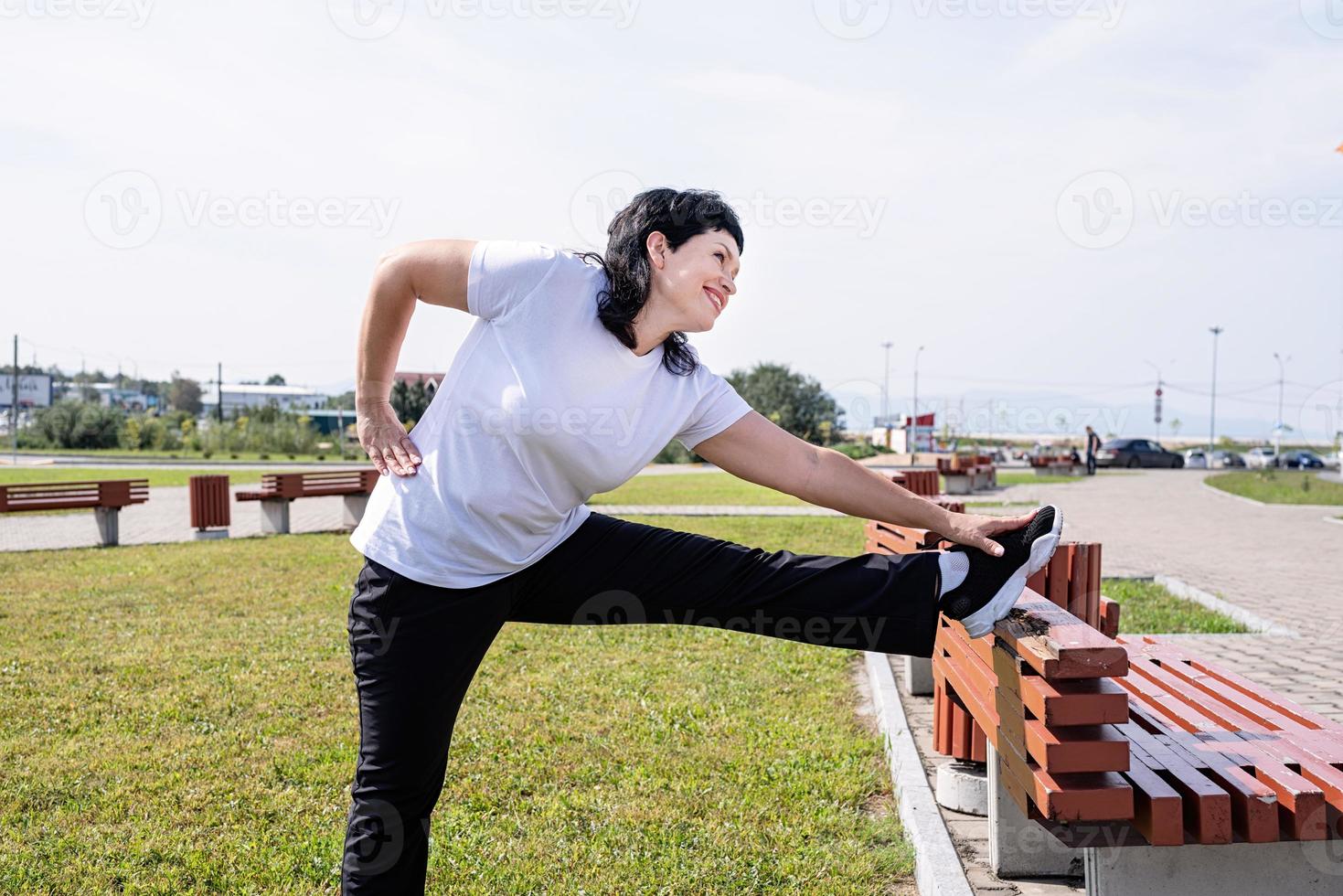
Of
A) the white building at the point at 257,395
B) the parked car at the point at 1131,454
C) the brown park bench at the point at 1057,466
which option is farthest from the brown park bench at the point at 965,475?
the white building at the point at 257,395

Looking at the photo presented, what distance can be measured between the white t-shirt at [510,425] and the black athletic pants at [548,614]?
100mm

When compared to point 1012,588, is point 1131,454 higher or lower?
lower

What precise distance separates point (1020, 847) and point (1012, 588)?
1.10 metres

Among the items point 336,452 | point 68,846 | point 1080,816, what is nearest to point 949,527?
point 1080,816

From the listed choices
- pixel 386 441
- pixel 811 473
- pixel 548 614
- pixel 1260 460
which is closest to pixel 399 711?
pixel 548 614

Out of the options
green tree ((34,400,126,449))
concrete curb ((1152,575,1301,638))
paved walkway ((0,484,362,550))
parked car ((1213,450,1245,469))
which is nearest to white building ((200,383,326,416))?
green tree ((34,400,126,449))

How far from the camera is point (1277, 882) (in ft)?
8.25

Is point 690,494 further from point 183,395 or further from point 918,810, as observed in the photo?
→ point 183,395

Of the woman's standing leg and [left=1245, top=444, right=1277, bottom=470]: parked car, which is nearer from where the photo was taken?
the woman's standing leg

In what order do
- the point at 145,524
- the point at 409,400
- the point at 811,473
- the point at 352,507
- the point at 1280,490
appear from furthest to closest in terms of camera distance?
→ the point at 409,400, the point at 1280,490, the point at 145,524, the point at 352,507, the point at 811,473

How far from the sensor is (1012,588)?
8.80ft

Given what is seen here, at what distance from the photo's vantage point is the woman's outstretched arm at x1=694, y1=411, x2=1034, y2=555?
9.12ft

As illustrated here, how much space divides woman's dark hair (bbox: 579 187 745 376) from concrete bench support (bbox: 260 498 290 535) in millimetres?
11794

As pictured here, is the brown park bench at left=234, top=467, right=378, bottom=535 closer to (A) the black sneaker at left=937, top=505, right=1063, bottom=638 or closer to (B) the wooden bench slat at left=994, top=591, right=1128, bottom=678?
(A) the black sneaker at left=937, top=505, right=1063, bottom=638
